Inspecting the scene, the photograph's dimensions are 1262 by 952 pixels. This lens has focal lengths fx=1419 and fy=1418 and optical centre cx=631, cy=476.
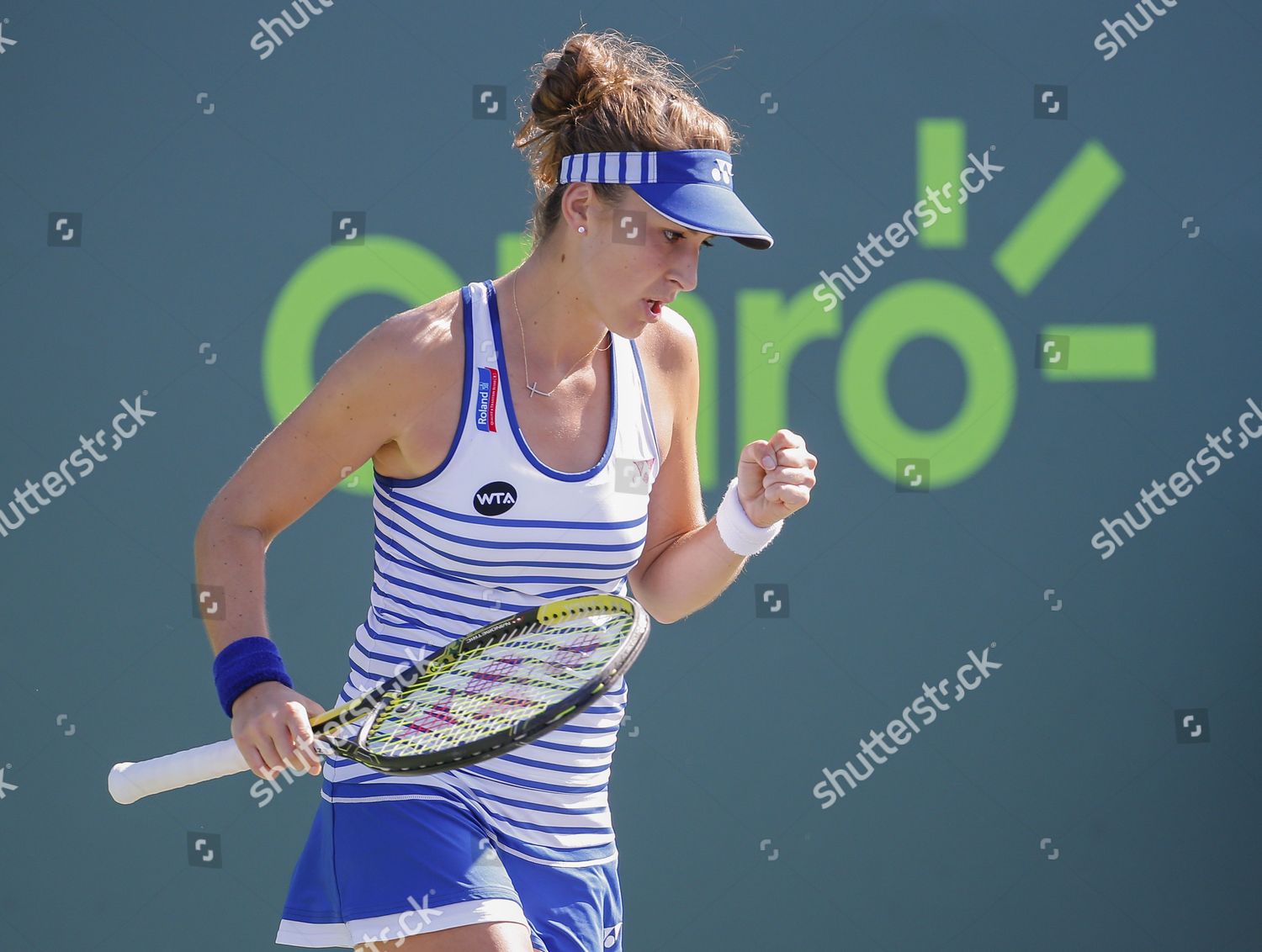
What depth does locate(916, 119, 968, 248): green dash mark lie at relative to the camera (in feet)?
12.0

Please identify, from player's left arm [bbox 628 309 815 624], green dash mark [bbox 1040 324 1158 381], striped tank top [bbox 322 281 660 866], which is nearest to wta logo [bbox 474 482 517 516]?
striped tank top [bbox 322 281 660 866]

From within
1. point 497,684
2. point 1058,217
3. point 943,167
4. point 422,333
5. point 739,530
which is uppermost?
point 943,167

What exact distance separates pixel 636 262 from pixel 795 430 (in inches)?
67.4

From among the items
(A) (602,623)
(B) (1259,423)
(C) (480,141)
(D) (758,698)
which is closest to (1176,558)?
(B) (1259,423)

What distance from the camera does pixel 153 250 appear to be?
11.7ft

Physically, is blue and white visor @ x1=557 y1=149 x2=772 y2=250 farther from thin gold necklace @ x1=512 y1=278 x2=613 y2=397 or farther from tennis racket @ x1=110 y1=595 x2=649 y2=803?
tennis racket @ x1=110 y1=595 x2=649 y2=803

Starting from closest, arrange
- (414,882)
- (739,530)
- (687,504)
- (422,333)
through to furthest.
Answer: (414,882) < (422,333) < (739,530) < (687,504)

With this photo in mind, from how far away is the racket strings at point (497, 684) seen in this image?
184 centimetres

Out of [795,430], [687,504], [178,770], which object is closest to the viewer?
[178,770]

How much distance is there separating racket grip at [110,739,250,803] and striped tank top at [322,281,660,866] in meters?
0.23

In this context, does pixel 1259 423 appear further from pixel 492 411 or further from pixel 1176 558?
pixel 492 411

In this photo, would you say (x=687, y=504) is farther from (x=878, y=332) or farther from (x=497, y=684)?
(x=878, y=332)

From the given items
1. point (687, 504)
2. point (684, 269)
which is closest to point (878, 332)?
point (687, 504)

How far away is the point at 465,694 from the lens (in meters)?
1.90
